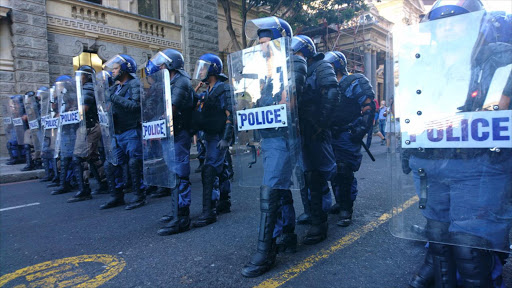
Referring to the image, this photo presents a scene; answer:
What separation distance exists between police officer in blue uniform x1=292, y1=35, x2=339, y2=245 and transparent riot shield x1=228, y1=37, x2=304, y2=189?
0.37 metres

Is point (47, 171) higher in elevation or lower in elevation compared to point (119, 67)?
lower

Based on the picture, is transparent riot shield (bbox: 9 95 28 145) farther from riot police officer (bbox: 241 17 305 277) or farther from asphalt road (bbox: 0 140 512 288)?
riot police officer (bbox: 241 17 305 277)

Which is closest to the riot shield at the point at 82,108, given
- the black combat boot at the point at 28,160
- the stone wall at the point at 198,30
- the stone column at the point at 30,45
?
the black combat boot at the point at 28,160

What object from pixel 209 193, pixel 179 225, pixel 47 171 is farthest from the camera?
pixel 47 171

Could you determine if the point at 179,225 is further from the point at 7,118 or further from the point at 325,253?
the point at 7,118

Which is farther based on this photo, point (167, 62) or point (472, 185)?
point (167, 62)

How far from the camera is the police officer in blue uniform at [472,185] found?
4.97 feet

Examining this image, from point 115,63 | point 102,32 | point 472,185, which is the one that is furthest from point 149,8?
point 472,185

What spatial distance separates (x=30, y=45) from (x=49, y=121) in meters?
5.33

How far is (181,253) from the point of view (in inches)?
113

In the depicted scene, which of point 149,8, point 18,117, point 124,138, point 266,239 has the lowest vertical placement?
point 266,239

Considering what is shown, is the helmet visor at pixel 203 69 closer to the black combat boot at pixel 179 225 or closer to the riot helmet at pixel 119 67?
the riot helmet at pixel 119 67

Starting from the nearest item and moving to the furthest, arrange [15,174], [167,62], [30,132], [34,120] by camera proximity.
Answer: [167,62] < [34,120] < [15,174] < [30,132]

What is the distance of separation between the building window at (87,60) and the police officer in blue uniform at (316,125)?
10201 mm
